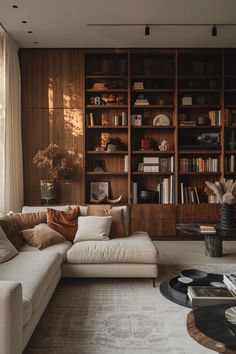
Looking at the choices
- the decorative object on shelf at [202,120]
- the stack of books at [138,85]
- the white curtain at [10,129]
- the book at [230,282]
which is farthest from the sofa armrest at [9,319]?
the decorative object on shelf at [202,120]

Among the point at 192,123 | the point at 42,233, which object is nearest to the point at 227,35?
the point at 192,123

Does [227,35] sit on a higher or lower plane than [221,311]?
higher

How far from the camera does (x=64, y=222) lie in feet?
13.2

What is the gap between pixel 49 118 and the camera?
585 cm

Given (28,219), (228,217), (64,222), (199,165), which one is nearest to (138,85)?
(199,165)

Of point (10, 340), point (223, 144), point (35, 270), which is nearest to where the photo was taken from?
point (10, 340)

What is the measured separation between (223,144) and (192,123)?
0.62 m

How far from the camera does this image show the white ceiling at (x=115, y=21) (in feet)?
13.6

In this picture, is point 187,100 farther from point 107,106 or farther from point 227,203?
point 227,203

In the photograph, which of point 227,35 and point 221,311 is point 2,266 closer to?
point 221,311

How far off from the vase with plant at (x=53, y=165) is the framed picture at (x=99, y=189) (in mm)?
468

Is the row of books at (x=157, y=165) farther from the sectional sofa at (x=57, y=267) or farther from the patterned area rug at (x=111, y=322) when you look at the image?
the patterned area rug at (x=111, y=322)

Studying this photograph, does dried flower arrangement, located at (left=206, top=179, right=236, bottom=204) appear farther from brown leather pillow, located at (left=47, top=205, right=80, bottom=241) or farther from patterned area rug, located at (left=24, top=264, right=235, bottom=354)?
brown leather pillow, located at (left=47, top=205, right=80, bottom=241)

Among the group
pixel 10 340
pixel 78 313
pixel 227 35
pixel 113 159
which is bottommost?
pixel 78 313
